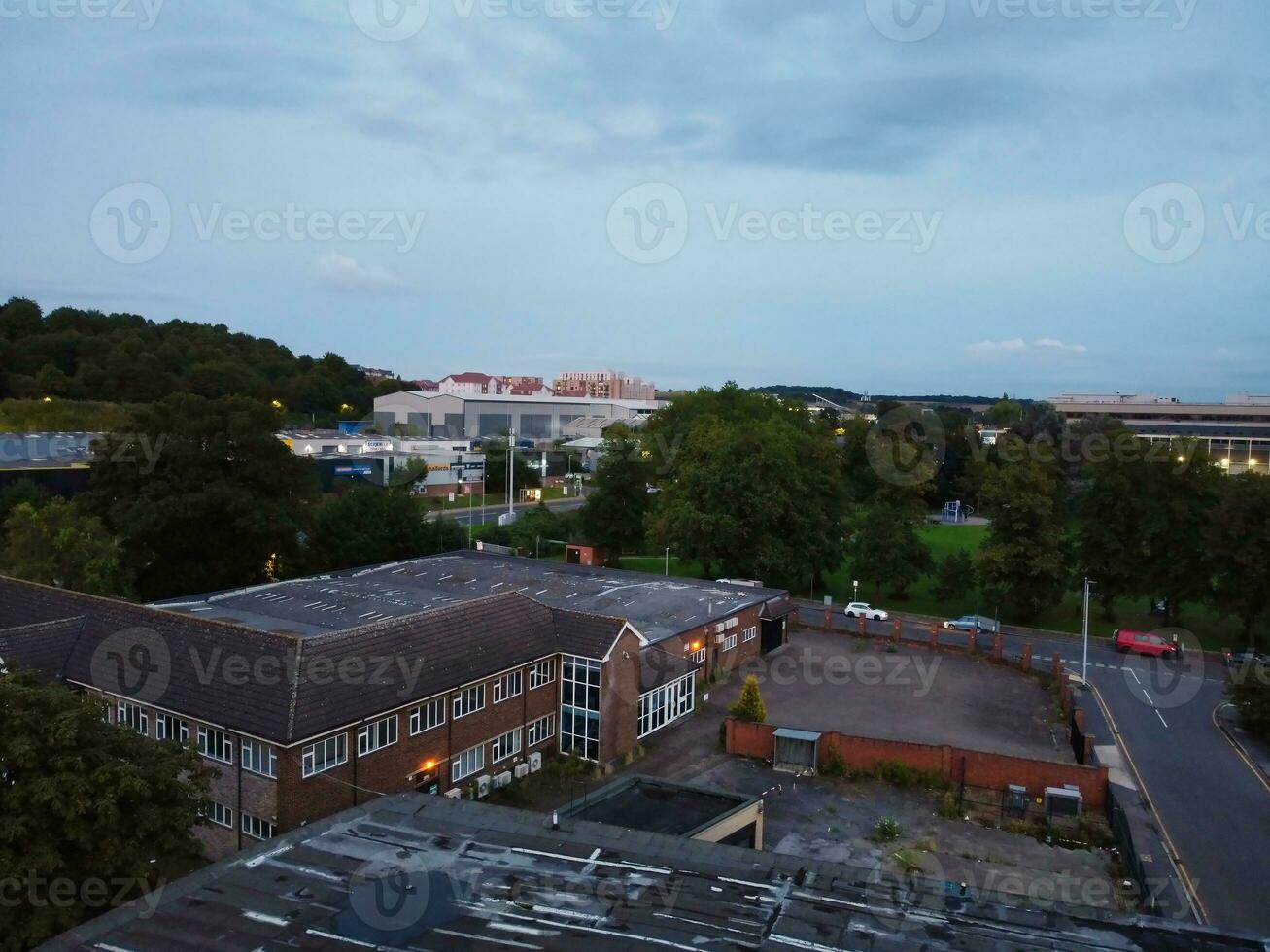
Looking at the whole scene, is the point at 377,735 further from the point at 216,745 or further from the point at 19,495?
the point at 19,495

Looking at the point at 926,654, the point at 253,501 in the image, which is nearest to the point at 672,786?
the point at 926,654

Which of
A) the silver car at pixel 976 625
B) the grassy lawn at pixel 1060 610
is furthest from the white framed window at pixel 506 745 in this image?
the silver car at pixel 976 625

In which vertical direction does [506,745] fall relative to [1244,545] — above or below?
below

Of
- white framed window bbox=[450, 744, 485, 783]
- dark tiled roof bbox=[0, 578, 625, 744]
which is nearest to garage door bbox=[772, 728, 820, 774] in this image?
dark tiled roof bbox=[0, 578, 625, 744]

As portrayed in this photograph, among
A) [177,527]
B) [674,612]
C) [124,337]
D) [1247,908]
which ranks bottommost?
[1247,908]

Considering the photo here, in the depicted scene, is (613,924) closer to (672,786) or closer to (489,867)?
(489,867)

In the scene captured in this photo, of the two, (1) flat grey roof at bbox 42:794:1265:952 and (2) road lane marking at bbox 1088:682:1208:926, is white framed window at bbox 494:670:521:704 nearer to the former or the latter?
(1) flat grey roof at bbox 42:794:1265:952

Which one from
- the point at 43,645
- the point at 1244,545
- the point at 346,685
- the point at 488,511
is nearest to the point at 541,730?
the point at 346,685
